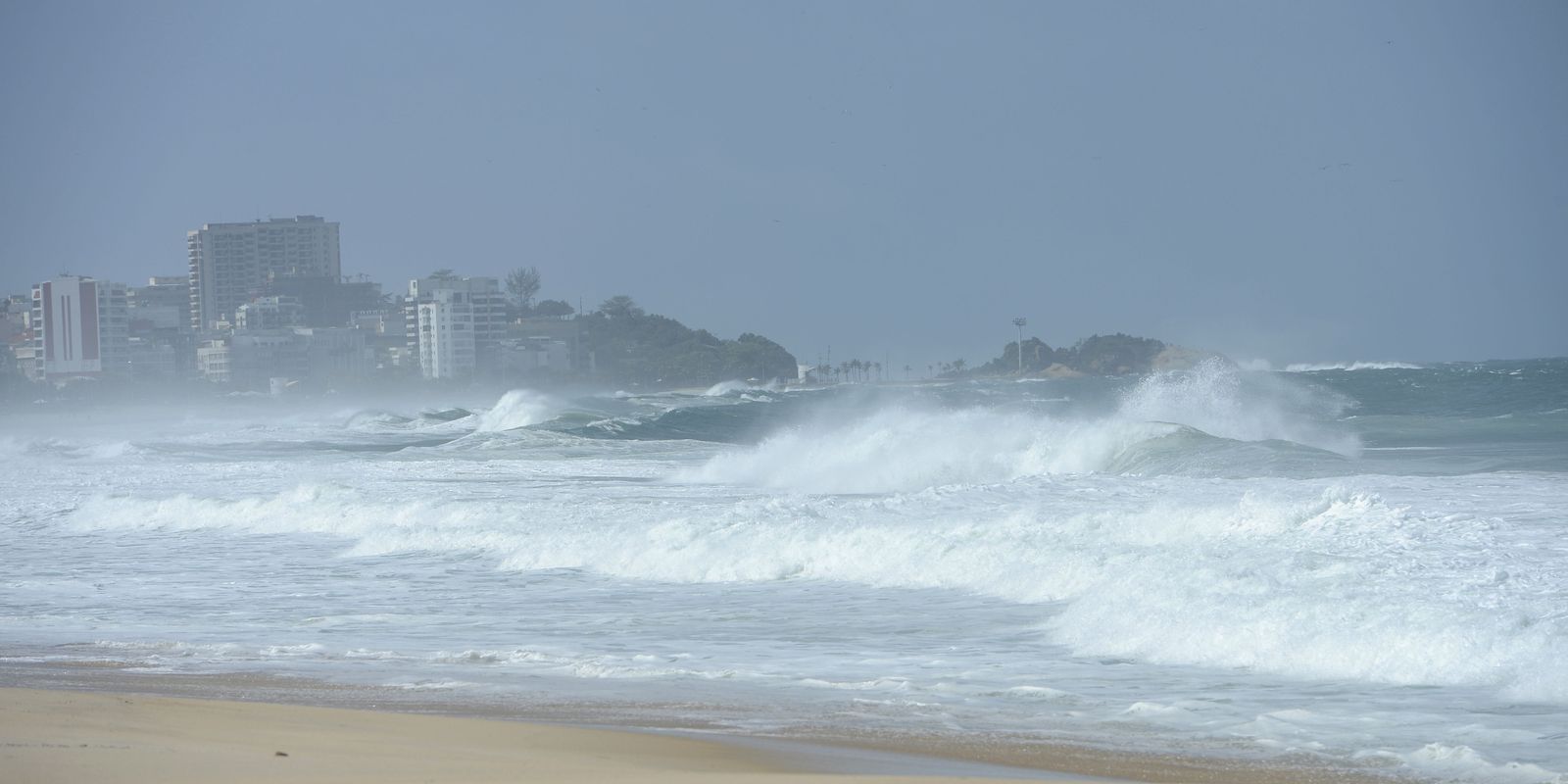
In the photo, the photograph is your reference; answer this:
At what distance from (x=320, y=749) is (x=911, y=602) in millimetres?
5968

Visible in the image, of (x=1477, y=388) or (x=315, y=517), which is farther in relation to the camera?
(x=1477, y=388)

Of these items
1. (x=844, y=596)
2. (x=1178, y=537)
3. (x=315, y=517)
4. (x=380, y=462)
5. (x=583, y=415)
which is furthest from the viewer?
(x=583, y=415)

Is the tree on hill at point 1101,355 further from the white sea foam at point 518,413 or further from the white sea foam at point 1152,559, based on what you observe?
the white sea foam at point 1152,559

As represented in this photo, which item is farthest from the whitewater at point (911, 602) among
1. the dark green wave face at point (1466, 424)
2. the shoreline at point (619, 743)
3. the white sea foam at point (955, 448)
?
the dark green wave face at point (1466, 424)

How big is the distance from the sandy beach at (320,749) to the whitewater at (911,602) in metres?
0.81

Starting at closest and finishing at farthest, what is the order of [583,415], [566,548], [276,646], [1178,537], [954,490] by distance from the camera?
1. [276,646]
2. [1178,537]
3. [566,548]
4. [954,490]
5. [583,415]

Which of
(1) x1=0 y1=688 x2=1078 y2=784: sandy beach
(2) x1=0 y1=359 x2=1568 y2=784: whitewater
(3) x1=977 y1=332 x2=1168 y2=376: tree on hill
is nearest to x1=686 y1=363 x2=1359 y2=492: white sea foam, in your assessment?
(2) x1=0 y1=359 x2=1568 y2=784: whitewater

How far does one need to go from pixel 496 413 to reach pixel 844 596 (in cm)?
4664

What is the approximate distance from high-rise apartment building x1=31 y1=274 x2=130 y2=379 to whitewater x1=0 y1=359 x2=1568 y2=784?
125m

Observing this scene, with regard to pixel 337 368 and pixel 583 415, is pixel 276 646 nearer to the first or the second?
pixel 583 415

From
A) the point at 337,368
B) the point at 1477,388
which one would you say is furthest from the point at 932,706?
the point at 337,368

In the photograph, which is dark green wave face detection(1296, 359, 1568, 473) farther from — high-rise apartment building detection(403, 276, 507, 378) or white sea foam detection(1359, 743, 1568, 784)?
high-rise apartment building detection(403, 276, 507, 378)

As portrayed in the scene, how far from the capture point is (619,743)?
648cm

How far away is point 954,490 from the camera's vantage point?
55.6 feet
